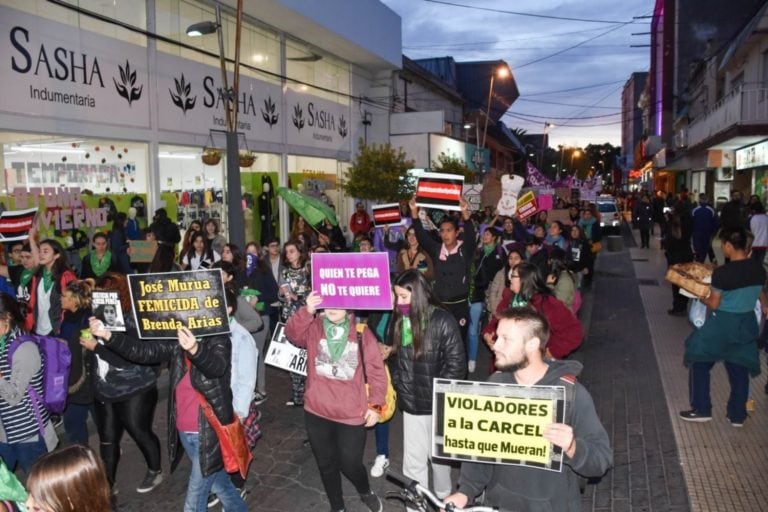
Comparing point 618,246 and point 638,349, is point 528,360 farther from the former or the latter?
point 618,246

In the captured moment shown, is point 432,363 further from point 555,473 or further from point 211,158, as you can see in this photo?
point 211,158

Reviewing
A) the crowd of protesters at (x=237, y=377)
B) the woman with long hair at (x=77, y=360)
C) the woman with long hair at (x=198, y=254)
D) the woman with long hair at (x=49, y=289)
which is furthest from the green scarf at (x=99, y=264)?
the woman with long hair at (x=77, y=360)

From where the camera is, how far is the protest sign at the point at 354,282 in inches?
183

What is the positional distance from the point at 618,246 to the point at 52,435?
24936mm

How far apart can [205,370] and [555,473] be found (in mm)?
2197

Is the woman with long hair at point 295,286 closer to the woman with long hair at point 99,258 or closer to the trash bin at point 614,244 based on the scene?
the woman with long hair at point 99,258

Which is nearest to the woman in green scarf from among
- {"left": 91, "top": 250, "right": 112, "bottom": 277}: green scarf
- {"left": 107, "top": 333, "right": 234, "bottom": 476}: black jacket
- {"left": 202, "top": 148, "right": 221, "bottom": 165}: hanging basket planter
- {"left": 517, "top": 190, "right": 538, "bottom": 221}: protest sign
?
{"left": 91, "top": 250, "right": 112, "bottom": 277}: green scarf

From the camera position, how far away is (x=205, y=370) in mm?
4137

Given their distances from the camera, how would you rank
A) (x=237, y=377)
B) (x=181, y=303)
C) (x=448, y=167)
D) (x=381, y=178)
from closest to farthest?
(x=181, y=303) → (x=237, y=377) → (x=381, y=178) → (x=448, y=167)

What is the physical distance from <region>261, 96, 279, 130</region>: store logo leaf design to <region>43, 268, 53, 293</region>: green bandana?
1428 centimetres

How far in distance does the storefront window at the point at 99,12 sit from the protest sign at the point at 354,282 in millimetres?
10635

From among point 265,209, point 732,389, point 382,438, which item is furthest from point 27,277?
point 265,209

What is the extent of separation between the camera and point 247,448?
4.44m

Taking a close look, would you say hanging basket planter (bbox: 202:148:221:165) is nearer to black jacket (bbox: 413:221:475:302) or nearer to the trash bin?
black jacket (bbox: 413:221:475:302)
